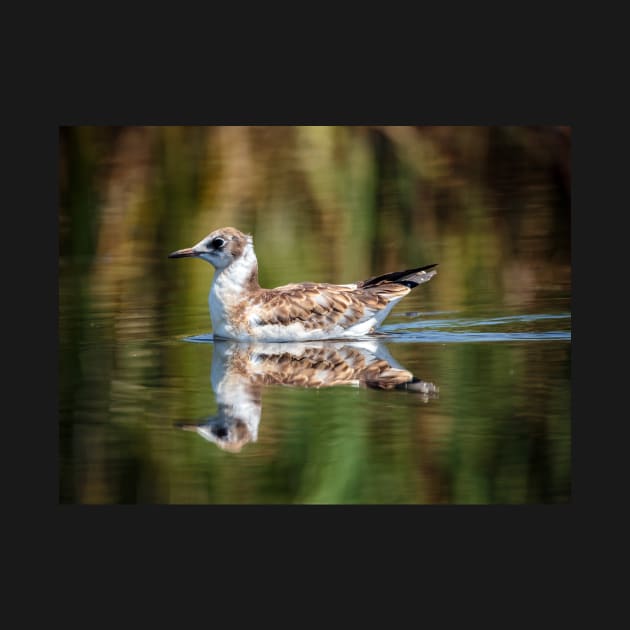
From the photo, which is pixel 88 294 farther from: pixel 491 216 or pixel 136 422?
pixel 491 216

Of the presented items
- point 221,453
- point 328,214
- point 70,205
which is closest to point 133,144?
point 70,205

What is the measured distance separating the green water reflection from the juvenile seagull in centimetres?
12

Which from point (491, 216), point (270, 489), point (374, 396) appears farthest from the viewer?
point (491, 216)

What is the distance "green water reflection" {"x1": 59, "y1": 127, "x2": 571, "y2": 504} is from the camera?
11.6m

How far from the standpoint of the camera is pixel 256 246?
13594 millimetres

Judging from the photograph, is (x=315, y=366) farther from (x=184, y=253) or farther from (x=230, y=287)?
(x=184, y=253)

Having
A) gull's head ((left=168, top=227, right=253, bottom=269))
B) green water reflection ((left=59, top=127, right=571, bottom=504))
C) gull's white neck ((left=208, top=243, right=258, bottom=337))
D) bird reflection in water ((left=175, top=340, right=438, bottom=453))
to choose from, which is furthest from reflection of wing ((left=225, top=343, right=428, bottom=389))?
gull's head ((left=168, top=227, right=253, bottom=269))

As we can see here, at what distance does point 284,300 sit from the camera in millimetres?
13594

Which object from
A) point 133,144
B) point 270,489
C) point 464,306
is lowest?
point 270,489

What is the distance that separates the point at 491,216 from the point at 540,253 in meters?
0.47

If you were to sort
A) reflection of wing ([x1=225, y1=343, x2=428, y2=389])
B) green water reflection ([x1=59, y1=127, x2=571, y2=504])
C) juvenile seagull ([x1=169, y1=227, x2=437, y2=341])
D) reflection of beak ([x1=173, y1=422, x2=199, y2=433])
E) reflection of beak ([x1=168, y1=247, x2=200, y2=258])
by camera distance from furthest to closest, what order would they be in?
juvenile seagull ([x1=169, y1=227, x2=437, y2=341])
reflection of beak ([x1=168, y1=247, x2=200, y2=258])
reflection of wing ([x1=225, y1=343, x2=428, y2=389])
reflection of beak ([x1=173, y1=422, x2=199, y2=433])
green water reflection ([x1=59, y1=127, x2=571, y2=504])

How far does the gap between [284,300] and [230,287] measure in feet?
1.48

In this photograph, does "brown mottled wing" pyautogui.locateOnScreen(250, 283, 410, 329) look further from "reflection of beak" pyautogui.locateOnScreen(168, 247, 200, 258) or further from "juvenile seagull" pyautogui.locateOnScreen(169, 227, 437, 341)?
"reflection of beak" pyautogui.locateOnScreen(168, 247, 200, 258)

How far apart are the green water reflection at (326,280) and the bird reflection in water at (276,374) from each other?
0.31 feet
